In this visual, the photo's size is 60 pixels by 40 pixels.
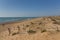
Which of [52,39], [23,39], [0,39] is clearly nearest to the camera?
[52,39]

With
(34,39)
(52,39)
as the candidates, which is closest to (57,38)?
(52,39)

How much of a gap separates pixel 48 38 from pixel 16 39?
6.95 feet

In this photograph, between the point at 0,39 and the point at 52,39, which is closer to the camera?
the point at 52,39

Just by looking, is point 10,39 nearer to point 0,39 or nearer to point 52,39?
point 0,39

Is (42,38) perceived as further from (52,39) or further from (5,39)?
(5,39)

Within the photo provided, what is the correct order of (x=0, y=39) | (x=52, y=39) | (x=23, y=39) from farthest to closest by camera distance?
(x=0, y=39) < (x=23, y=39) < (x=52, y=39)

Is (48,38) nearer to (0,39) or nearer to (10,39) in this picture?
(10,39)

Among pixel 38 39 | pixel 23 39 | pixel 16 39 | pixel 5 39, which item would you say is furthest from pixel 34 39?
pixel 5 39

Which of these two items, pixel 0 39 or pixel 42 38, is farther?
pixel 0 39

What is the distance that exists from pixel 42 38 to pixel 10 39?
85.7 inches

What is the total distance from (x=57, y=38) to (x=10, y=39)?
10.2ft

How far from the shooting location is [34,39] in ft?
24.2

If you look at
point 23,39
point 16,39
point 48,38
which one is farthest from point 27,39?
point 48,38

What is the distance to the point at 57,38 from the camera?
24.0ft
